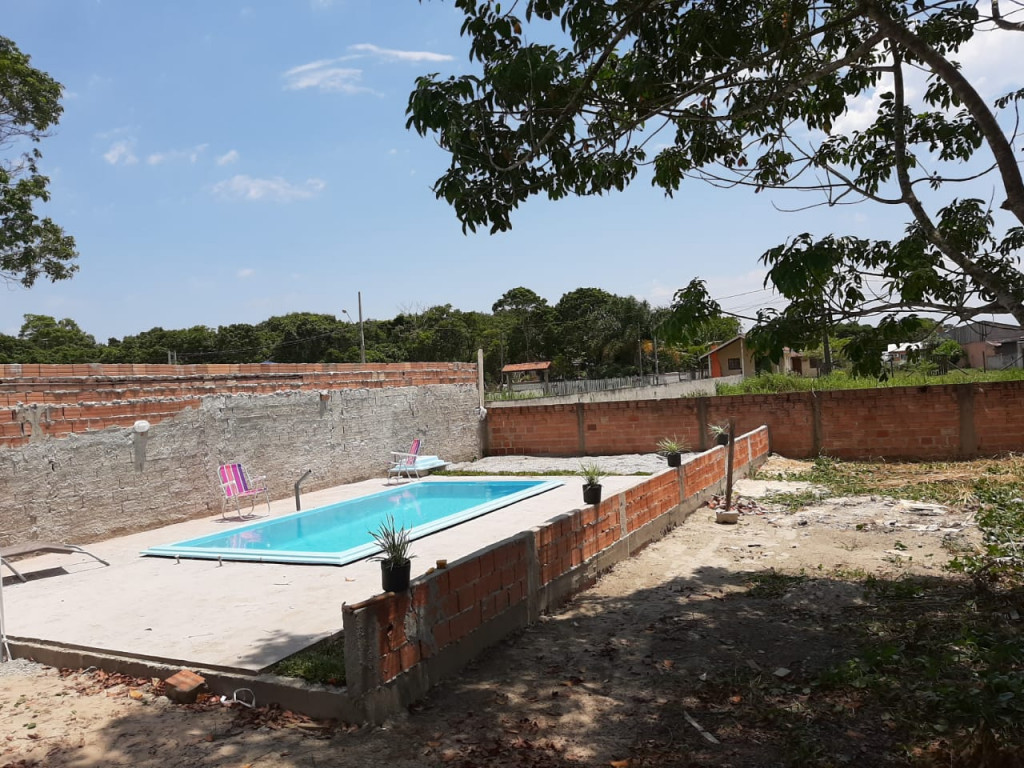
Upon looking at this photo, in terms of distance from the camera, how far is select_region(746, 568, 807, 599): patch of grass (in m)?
6.26

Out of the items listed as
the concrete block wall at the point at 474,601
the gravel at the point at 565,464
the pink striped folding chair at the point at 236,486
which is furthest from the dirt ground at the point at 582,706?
the gravel at the point at 565,464

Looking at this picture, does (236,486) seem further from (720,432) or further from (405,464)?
(720,432)

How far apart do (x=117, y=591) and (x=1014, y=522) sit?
30.1 feet

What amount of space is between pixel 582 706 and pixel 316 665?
5.25ft

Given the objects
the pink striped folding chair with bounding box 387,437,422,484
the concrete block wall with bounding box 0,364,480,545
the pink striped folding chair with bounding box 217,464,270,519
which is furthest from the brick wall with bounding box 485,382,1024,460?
the pink striped folding chair with bounding box 217,464,270,519

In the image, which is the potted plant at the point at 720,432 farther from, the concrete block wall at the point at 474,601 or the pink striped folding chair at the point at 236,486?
the pink striped folding chair at the point at 236,486

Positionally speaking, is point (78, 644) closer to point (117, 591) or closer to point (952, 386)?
point (117, 591)

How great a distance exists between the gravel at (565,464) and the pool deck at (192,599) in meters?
4.82

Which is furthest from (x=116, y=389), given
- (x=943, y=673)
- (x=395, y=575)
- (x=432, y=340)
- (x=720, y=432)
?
(x=432, y=340)

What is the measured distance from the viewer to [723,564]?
754 cm

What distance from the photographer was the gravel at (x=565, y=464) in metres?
14.7

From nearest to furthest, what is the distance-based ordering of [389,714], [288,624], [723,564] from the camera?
[389,714] < [288,624] < [723,564]

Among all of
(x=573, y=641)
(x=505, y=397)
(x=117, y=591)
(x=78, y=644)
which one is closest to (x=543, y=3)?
(x=573, y=641)

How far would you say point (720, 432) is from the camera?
1348 cm
